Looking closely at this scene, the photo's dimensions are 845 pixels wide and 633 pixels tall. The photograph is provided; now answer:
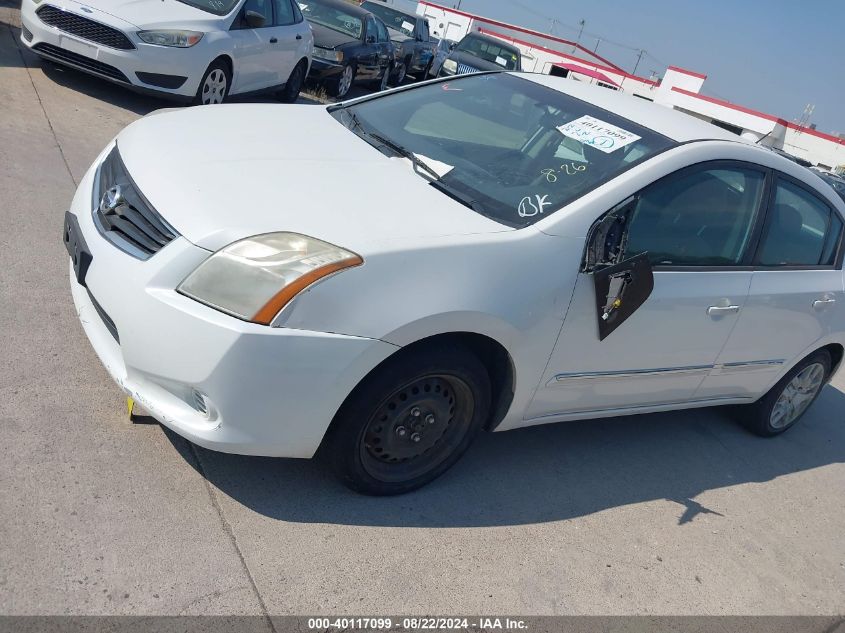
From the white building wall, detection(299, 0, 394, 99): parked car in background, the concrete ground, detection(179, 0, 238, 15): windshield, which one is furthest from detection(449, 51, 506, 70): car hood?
the white building wall

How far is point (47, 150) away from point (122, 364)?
13.0 ft

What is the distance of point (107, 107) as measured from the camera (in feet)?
26.1

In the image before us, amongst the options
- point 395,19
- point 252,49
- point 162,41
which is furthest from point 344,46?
point 395,19

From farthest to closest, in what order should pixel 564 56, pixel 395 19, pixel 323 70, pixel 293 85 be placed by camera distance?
1. pixel 564 56
2. pixel 395 19
3. pixel 323 70
4. pixel 293 85

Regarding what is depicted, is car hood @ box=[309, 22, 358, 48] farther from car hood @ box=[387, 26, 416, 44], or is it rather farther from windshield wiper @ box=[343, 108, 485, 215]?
windshield wiper @ box=[343, 108, 485, 215]

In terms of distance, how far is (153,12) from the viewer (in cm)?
789

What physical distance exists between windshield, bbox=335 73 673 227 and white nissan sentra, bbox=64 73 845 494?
0.05ft

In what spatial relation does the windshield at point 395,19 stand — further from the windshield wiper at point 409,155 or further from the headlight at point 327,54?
the windshield wiper at point 409,155

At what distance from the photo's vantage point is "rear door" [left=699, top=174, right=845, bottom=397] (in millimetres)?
4180

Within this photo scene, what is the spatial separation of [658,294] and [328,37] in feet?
34.3

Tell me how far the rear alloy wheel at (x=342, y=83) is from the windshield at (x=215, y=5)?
12.5ft

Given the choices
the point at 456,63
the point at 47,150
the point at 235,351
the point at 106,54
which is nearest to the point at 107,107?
the point at 106,54

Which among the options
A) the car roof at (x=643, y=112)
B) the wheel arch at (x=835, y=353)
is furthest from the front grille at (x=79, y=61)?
the wheel arch at (x=835, y=353)

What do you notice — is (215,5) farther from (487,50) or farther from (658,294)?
(487,50)
